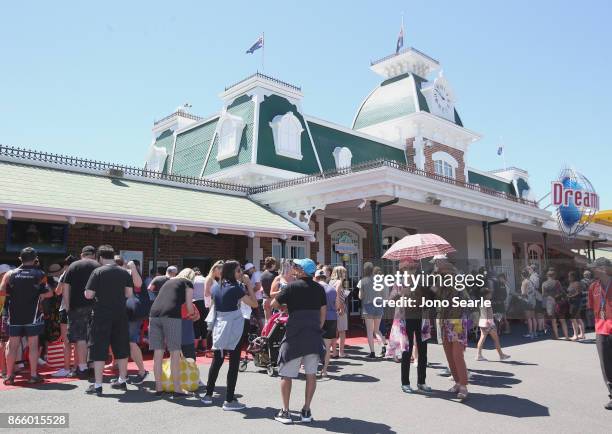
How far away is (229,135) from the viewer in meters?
18.9

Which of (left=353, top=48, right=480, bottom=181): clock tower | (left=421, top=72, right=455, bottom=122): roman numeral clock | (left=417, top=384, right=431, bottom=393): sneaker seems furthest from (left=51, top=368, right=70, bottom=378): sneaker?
(left=421, top=72, right=455, bottom=122): roman numeral clock

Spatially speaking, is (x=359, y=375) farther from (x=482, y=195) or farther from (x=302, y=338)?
(x=482, y=195)

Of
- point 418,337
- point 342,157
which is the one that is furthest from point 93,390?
point 342,157

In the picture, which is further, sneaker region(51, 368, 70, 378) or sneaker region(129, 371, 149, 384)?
sneaker region(51, 368, 70, 378)

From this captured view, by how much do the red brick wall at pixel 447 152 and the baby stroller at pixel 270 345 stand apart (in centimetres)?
1662

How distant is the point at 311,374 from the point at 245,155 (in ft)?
45.6

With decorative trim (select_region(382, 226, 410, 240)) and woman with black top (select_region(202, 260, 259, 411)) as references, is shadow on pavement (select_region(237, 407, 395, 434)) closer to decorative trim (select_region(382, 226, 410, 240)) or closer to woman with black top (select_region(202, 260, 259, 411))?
woman with black top (select_region(202, 260, 259, 411))

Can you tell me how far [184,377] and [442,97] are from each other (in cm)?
2275

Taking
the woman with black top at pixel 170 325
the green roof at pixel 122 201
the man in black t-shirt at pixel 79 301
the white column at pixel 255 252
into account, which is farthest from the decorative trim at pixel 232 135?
the woman with black top at pixel 170 325

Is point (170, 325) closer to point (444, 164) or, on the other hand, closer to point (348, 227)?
point (348, 227)

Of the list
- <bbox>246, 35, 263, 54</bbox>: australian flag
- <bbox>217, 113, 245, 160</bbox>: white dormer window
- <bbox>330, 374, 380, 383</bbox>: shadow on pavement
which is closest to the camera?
<bbox>330, 374, 380, 383</bbox>: shadow on pavement

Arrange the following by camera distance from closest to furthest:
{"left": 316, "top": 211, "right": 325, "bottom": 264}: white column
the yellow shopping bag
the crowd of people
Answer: the crowd of people
the yellow shopping bag
{"left": 316, "top": 211, "right": 325, "bottom": 264}: white column

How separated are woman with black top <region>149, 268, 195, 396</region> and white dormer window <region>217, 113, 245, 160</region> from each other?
1291 centimetres

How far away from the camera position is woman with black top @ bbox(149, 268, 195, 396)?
586 centimetres
